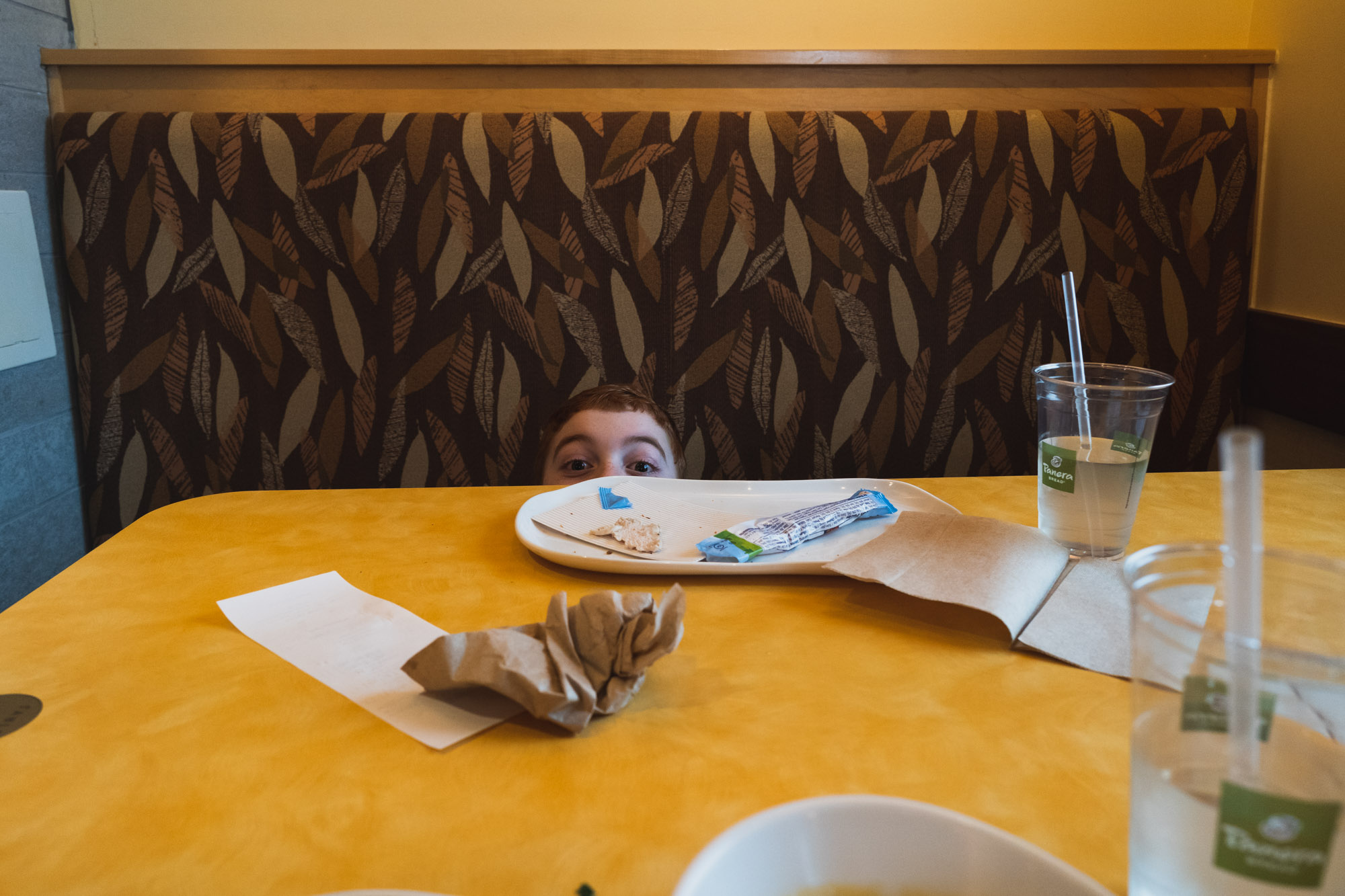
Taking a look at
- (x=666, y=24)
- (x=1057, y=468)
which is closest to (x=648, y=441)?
(x=1057, y=468)

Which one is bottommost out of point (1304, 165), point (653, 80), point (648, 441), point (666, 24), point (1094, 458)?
point (648, 441)

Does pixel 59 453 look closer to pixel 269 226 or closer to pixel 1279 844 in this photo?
pixel 269 226

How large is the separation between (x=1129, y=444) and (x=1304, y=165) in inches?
51.9

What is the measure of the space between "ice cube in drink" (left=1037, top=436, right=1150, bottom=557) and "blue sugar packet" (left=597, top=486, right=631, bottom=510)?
14.1 inches

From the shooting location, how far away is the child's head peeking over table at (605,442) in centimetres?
116

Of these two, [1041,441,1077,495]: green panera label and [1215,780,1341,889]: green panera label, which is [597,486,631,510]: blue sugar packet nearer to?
[1041,441,1077,495]: green panera label

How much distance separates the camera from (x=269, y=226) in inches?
61.0

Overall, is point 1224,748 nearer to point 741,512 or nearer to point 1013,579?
point 1013,579

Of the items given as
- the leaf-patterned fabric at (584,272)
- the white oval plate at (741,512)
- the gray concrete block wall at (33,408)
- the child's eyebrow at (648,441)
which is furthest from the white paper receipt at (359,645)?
the gray concrete block wall at (33,408)

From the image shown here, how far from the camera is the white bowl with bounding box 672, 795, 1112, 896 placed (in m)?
0.28

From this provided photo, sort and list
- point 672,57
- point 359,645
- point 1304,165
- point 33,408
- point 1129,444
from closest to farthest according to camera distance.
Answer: point 359,645, point 1129,444, point 33,408, point 1304,165, point 672,57

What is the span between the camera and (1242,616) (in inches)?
10.4

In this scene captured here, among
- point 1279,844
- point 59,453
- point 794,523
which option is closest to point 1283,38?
point 794,523

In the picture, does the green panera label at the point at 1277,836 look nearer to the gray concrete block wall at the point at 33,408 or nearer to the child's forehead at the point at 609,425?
the child's forehead at the point at 609,425
